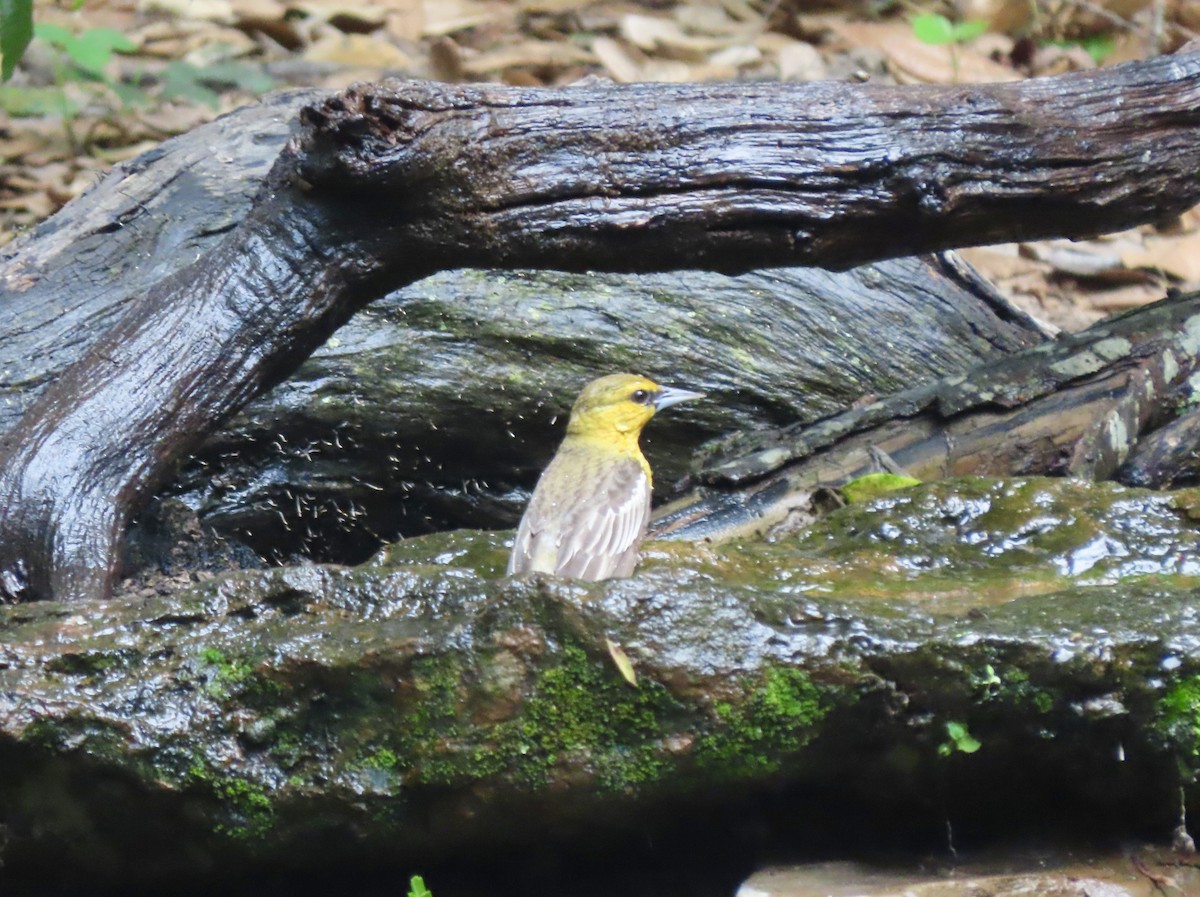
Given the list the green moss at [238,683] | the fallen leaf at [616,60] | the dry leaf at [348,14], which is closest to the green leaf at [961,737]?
the green moss at [238,683]

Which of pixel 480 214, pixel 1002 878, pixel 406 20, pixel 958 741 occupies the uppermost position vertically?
pixel 406 20

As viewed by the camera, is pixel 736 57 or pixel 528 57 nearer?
pixel 528 57

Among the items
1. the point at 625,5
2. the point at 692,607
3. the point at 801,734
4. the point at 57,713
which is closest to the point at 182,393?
the point at 57,713

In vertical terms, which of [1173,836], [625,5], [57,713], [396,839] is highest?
[625,5]

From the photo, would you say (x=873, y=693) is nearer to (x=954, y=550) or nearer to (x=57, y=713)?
(x=954, y=550)

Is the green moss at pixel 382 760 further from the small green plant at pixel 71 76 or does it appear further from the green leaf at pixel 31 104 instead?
the green leaf at pixel 31 104

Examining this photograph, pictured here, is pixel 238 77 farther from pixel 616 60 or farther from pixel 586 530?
pixel 586 530

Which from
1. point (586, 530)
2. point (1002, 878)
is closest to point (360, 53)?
point (586, 530)

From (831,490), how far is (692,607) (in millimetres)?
1553

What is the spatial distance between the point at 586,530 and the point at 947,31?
18.5 ft

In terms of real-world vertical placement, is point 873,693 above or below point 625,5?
below

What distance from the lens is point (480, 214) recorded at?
12.3 ft

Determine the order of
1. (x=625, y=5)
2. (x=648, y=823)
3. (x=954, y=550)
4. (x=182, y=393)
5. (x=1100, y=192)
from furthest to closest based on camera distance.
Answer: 1. (x=625, y=5)
2. (x=1100, y=192)
3. (x=182, y=393)
4. (x=954, y=550)
5. (x=648, y=823)

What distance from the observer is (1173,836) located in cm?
284
